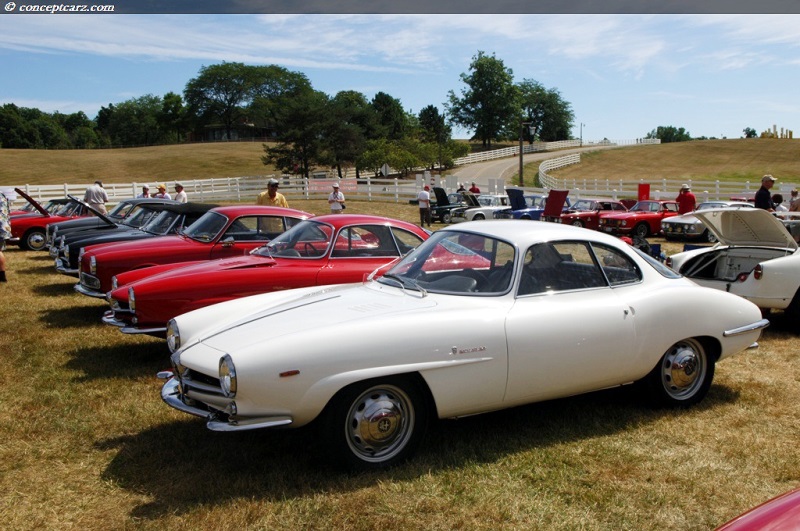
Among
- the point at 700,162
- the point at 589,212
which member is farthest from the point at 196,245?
the point at 700,162

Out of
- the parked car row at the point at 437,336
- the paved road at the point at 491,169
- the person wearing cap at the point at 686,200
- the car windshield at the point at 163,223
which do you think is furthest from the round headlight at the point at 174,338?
the paved road at the point at 491,169

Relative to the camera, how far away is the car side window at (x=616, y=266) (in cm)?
511

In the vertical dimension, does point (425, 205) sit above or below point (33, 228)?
above

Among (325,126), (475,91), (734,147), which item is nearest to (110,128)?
(475,91)

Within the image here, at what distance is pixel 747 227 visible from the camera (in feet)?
26.4

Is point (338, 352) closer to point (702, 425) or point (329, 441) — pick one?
point (329, 441)

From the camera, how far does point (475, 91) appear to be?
3991 inches

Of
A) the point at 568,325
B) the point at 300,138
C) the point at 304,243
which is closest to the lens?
the point at 568,325

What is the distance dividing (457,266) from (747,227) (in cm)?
473

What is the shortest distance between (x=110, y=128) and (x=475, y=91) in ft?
235

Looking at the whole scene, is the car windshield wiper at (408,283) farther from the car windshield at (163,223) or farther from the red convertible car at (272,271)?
the car windshield at (163,223)

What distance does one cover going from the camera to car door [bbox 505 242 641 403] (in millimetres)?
4461

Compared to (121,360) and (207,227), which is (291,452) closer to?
(121,360)

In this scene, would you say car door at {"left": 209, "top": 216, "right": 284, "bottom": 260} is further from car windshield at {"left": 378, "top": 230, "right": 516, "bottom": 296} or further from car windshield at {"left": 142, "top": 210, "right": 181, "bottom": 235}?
car windshield at {"left": 378, "top": 230, "right": 516, "bottom": 296}
